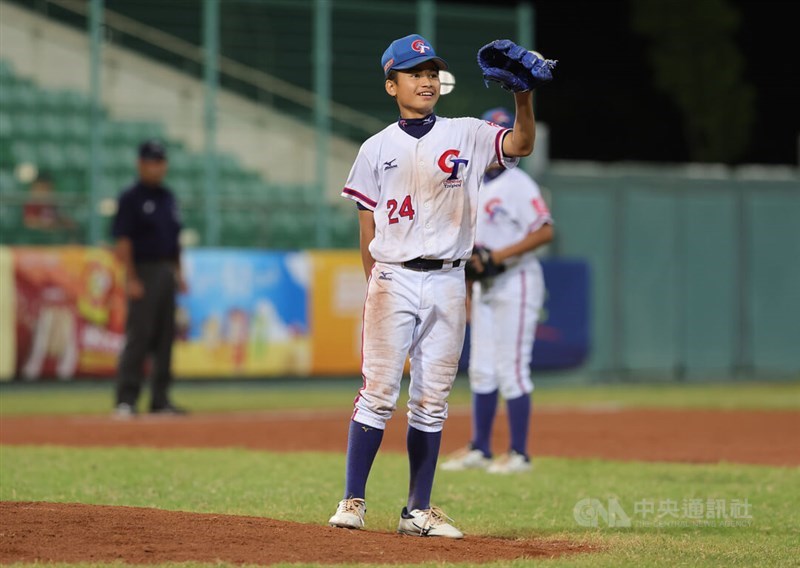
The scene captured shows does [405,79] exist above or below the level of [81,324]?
above

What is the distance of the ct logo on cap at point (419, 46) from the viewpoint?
6.61 metres

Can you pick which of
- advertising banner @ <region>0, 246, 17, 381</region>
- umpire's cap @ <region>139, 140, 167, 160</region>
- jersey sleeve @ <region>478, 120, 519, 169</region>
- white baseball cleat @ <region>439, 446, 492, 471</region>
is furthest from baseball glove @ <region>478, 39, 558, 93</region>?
advertising banner @ <region>0, 246, 17, 381</region>

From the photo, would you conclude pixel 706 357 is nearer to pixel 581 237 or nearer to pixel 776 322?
pixel 776 322

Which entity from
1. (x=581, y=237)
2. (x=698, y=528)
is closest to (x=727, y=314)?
(x=581, y=237)

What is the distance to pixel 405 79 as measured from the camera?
6.64m

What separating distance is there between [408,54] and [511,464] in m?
3.78

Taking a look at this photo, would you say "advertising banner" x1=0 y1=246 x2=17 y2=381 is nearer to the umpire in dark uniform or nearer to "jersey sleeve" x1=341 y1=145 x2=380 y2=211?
the umpire in dark uniform

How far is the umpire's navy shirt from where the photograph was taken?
1367cm

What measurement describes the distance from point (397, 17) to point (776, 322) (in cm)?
716

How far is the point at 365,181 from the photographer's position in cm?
663

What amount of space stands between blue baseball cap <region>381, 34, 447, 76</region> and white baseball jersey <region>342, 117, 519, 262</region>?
0.29 m

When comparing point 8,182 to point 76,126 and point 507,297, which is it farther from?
point 507,297

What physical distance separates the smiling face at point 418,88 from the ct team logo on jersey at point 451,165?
24cm

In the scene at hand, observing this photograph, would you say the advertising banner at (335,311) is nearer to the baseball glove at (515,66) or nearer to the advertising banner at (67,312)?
the advertising banner at (67,312)
